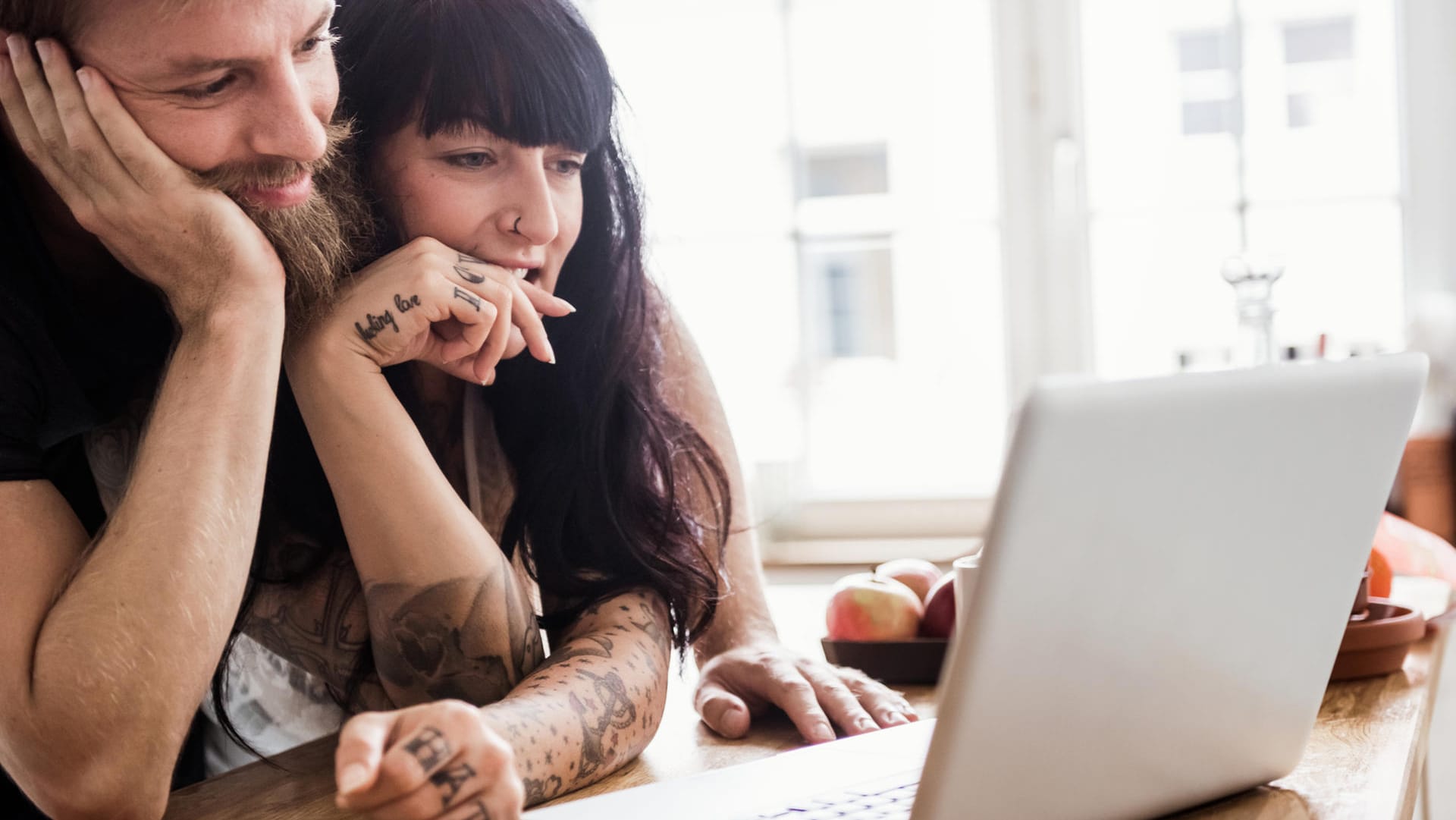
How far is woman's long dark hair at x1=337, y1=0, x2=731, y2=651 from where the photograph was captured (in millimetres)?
1088

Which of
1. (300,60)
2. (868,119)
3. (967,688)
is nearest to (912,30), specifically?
(868,119)

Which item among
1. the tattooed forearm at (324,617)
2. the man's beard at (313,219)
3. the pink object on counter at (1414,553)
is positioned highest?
the man's beard at (313,219)

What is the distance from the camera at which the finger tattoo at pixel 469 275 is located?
1.03 m

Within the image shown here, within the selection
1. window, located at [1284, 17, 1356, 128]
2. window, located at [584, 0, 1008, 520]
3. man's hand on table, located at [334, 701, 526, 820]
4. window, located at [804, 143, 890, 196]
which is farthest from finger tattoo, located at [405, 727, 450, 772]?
window, located at [1284, 17, 1356, 128]

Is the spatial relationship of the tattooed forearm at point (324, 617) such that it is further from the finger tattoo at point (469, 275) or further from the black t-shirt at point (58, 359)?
the finger tattoo at point (469, 275)

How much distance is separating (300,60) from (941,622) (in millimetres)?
690

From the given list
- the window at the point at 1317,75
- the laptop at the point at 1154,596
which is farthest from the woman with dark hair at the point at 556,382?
the window at the point at 1317,75

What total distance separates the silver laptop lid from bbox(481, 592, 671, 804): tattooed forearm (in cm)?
34

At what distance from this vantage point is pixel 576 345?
49.7 inches

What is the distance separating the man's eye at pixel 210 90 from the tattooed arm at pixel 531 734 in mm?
468

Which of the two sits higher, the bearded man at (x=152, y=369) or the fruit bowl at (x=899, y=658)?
the bearded man at (x=152, y=369)

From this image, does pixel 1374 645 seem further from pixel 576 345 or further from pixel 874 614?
pixel 576 345

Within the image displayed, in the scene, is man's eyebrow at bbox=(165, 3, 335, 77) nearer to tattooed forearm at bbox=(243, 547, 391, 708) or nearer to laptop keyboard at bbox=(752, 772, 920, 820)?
tattooed forearm at bbox=(243, 547, 391, 708)

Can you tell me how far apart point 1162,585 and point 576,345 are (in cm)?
72
